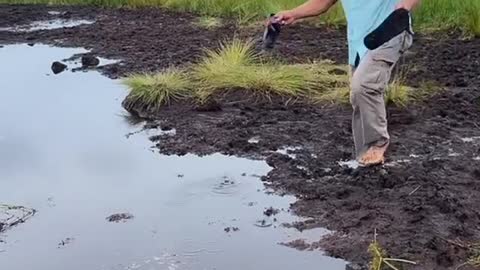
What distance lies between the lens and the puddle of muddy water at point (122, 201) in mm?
4262

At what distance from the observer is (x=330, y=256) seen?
416 cm

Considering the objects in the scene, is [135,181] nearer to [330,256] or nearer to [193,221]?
[193,221]

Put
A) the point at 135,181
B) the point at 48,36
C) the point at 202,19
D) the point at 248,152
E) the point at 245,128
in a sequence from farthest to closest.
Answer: the point at 202,19 < the point at 48,36 < the point at 245,128 < the point at 248,152 < the point at 135,181

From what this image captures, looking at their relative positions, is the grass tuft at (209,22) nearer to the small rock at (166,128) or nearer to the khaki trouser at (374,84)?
the small rock at (166,128)

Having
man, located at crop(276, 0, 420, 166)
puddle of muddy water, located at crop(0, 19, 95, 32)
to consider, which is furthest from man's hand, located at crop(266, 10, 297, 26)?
puddle of muddy water, located at crop(0, 19, 95, 32)

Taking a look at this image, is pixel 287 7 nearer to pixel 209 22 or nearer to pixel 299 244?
pixel 209 22

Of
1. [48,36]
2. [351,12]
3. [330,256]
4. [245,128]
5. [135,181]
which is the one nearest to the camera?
[330,256]

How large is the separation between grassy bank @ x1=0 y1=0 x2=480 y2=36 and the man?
444 cm

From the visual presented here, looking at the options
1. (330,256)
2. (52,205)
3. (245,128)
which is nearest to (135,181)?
(52,205)

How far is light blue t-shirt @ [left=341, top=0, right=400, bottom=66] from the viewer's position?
497 centimetres

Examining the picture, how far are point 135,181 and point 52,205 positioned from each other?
58cm

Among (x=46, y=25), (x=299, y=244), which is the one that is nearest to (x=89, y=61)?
(x=46, y=25)

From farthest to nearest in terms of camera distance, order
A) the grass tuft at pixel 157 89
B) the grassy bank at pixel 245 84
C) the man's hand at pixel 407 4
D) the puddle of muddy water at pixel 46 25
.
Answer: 1. the puddle of muddy water at pixel 46 25
2. the grass tuft at pixel 157 89
3. the grassy bank at pixel 245 84
4. the man's hand at pixel 407 4

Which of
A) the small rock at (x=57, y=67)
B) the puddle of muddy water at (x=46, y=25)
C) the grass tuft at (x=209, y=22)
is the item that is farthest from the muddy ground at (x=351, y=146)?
the puddle of muddy water at (x=46, y=25)
